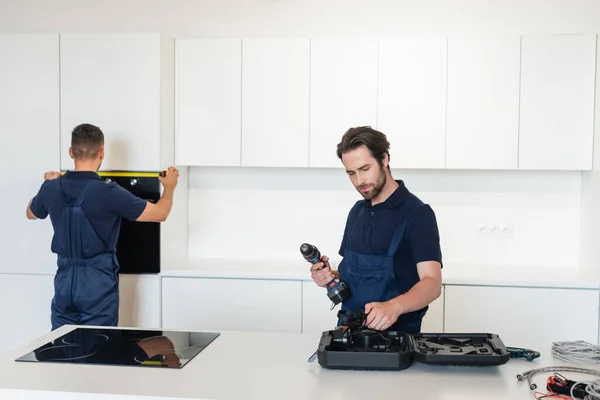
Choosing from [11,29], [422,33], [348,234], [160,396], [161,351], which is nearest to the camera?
[160,396]

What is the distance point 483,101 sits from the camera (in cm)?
383

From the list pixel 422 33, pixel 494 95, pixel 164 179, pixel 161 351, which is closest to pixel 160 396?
pixel 161 351

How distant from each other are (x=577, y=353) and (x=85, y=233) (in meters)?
2.24

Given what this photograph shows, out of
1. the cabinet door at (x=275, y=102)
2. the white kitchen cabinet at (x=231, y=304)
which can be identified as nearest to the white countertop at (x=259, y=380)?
the white kitchen cabinet at (x=231, y=304)

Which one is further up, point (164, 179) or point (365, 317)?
point (164, 179)

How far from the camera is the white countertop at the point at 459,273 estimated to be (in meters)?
3.65

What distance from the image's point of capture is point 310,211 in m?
4.35

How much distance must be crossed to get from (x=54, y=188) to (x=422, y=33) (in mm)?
2374

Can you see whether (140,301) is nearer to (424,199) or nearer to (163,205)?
(163,205)

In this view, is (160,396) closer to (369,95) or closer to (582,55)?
(369,95)

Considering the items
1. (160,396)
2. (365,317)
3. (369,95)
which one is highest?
(369,95)

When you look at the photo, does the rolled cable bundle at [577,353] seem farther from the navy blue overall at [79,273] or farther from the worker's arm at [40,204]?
the worker's arm at [40,204]

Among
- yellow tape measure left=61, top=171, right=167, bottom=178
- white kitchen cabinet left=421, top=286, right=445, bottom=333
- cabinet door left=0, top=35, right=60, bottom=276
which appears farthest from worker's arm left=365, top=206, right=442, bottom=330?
cabinet door left=0, top=35, right=60, bottom=276

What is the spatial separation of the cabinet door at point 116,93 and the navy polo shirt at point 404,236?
164 centimetres
